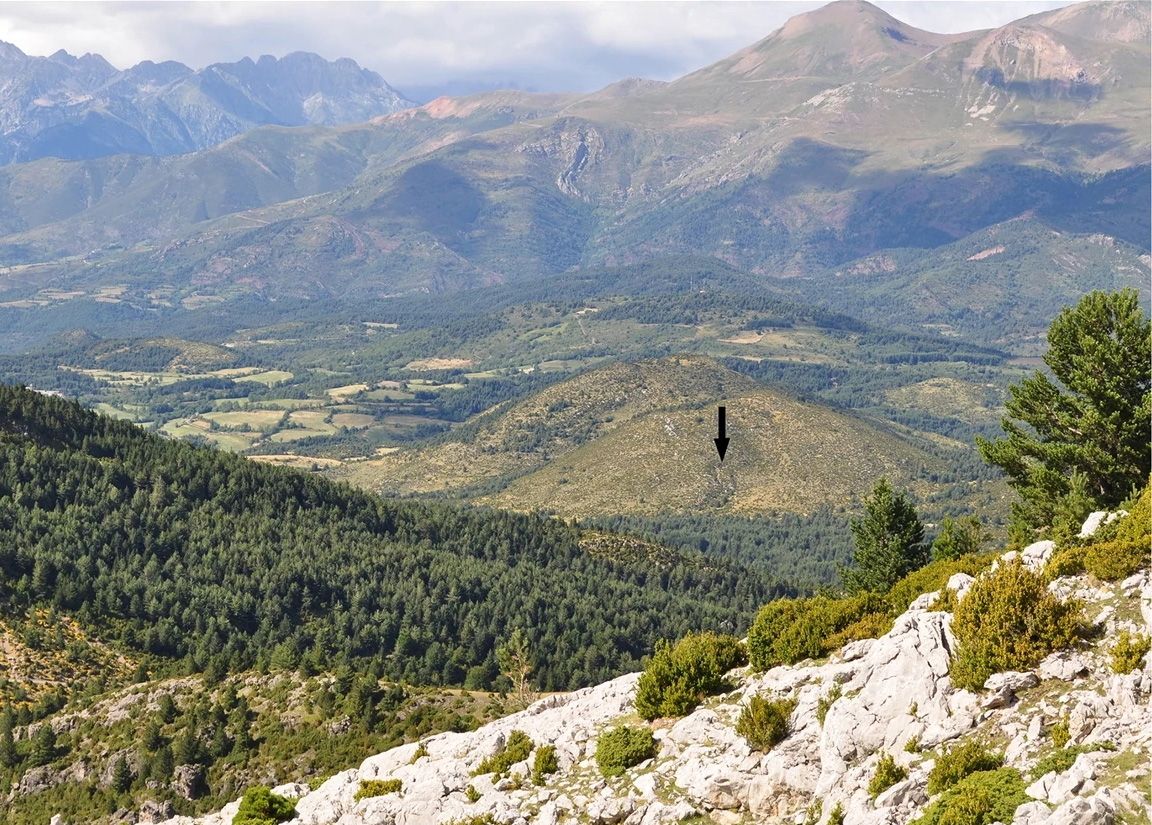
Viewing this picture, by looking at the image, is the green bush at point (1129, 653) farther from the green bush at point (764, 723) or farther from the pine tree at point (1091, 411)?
the pine tree at point (1091, 411)

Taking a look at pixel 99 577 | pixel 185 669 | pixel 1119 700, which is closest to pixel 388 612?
pixel 99 577

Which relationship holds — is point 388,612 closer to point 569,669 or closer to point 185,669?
point 569,669

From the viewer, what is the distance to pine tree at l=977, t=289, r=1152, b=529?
75750mm

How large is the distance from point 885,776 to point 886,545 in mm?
65527

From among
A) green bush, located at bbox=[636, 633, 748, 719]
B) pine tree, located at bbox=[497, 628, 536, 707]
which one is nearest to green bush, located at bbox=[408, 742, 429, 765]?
green bush, located at bbox=[636, 633, 748, 719]

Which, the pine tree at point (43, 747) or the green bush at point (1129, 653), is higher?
the green bush at point (1129, 653)

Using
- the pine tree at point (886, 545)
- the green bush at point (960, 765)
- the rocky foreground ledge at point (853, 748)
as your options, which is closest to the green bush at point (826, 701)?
the rocky foreground ledge at point (853, 748)

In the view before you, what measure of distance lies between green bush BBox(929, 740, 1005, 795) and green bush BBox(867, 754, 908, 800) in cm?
129

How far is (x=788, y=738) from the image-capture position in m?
47.9

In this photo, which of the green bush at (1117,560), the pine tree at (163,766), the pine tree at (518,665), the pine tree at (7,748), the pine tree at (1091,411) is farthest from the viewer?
the pine tree at (7,748)

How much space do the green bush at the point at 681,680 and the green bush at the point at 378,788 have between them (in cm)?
1287

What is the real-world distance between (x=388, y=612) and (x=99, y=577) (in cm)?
4325

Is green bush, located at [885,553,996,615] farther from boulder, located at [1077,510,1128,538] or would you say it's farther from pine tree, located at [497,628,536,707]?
pine tree, located at [497,628,536,707]

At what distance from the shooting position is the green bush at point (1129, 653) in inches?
1601
